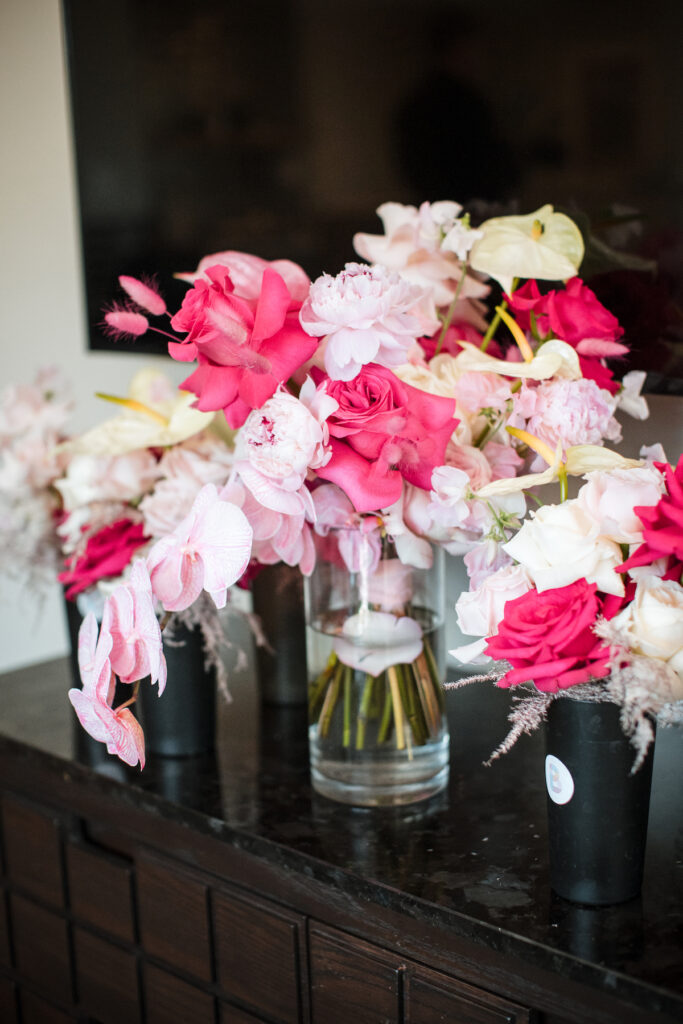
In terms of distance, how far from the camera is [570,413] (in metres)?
0.87

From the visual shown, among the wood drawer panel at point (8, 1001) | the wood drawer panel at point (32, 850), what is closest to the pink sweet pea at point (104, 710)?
the wood drawer panel at point (32, 850)

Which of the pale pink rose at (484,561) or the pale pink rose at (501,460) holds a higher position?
the pale pink rose at (501,460)

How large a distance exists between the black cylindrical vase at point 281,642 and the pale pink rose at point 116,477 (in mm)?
230

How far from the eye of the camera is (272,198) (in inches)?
56.7

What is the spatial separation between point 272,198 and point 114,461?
509mm

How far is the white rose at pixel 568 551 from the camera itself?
2.40ft

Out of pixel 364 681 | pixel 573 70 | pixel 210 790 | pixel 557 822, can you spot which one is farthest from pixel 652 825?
pixel 573 70

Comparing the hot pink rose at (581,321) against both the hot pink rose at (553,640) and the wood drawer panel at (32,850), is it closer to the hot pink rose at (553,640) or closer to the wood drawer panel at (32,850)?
the hot pink rose at (553,640)

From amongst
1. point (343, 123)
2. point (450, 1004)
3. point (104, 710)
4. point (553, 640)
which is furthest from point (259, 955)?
point (343, 123)

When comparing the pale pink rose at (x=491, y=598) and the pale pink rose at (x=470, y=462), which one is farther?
the pale pink rose at (x=470, y=462)

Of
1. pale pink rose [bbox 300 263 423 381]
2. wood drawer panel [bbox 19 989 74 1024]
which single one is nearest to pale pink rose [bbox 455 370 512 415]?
pale pink rose [bbox 300 263 423 381]

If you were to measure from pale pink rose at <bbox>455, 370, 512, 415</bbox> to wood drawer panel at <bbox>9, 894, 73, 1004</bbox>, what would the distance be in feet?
2.77

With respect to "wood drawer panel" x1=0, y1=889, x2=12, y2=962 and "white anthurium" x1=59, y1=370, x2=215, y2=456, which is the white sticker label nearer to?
"white anthurium" x1=59, y1=370, x2=215, y2=456

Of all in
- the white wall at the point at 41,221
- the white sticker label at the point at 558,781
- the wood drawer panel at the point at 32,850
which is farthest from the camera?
the white wall at the point at 41,221
